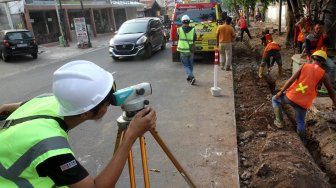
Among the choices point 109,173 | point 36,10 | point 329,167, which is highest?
point 36,10

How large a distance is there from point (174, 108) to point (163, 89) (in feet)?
5.61

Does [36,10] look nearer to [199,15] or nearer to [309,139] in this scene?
[199,15]

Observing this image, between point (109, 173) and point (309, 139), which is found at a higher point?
point (109, 173)

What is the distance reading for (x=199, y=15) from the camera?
11.5 m

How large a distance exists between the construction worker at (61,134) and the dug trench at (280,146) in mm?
2395

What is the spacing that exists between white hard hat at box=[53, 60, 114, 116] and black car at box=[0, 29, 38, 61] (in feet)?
48.1

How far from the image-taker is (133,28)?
13469mm

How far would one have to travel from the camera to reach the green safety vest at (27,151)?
1.29 metres

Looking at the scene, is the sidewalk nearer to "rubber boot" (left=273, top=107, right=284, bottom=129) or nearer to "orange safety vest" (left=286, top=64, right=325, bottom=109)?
"rubber boot" (left=273, top=107, right=284, bottom=129)

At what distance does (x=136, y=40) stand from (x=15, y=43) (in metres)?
6.27

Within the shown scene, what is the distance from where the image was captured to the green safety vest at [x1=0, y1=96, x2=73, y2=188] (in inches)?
51.0

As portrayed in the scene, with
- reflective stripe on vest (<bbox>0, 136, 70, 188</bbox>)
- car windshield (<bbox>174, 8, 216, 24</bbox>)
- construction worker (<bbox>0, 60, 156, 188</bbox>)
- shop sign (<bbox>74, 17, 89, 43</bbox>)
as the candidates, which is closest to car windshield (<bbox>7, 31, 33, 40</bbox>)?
shop sign (<bbox>74, 17, 89, 43</bbox>)

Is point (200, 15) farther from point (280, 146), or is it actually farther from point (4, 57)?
point (4, 57)

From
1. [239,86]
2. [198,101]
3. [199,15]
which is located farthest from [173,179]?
[199,15]
